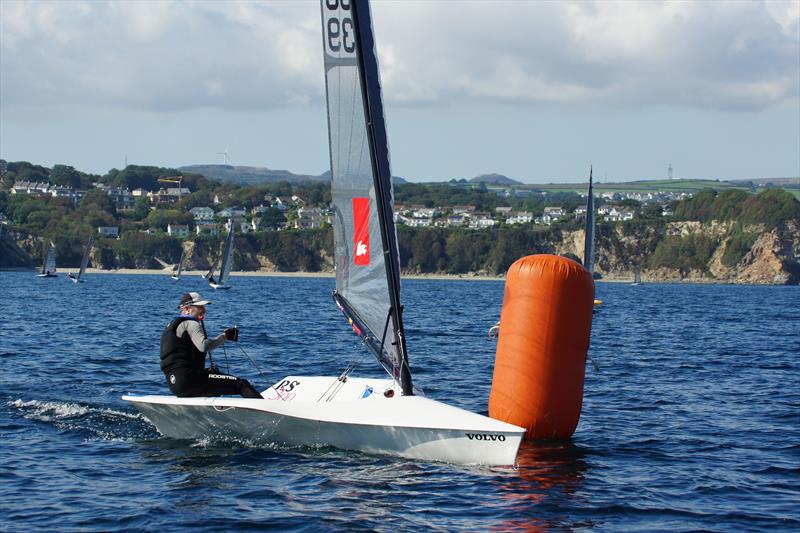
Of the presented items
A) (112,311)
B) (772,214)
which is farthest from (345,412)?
(772,214)

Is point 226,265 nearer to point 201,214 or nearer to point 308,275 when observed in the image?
point 308,275

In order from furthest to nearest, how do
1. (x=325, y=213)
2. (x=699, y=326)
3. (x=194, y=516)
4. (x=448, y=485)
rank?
(x=325, y=213)
(x=699, y=326)
(x=448, y=485)
(x=194, y=516)

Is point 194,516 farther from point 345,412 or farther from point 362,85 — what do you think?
point 362,85

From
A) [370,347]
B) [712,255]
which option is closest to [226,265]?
[370,347]

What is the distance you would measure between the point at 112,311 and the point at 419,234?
118519mm

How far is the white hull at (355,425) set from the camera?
12.4m

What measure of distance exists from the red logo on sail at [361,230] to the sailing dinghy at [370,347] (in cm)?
1

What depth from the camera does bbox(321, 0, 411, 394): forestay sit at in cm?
1316

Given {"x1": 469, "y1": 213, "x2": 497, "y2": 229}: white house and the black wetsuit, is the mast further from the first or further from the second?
{"x1": 469, "y1": 213, "x2": 497, "y2": 229}: white house

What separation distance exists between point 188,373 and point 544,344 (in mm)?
4424

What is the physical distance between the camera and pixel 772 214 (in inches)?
5851

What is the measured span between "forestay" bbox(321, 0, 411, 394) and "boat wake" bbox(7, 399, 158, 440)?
328cm

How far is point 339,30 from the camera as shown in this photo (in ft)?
43.6

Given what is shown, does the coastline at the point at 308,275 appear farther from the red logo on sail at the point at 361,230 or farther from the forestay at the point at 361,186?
the red logo on sail at the point at 361,230
